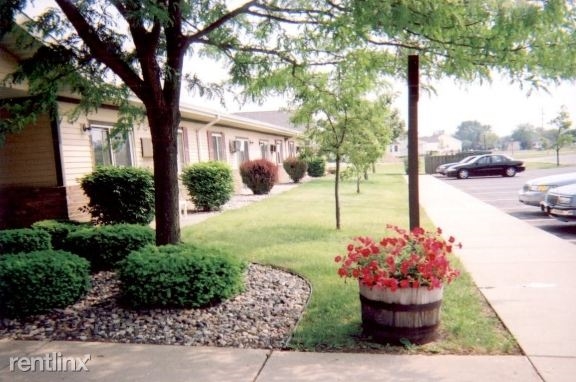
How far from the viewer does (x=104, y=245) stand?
Result: 229 inches

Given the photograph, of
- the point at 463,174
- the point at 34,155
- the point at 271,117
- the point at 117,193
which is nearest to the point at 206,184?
the point at 117,193

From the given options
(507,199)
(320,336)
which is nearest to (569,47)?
(320,336)

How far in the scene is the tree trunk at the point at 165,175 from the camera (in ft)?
16.9

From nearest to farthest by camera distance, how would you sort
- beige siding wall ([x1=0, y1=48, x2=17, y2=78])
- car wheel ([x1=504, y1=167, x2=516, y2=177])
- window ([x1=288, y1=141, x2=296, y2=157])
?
beige siding wall ([x1=0, y1=48, x2=17, y2=78])
car wheel ([x1=504, y1=167, x2=516, y2=177])
window ([x1=288, y1=141, x2=296, y2=157])

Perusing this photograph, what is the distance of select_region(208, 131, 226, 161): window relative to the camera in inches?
652

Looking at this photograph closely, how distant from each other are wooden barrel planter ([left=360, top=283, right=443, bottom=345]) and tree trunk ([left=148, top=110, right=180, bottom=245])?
9.24 feet

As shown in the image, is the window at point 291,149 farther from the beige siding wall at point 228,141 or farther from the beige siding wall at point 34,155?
the beige siding wall at point 34,155

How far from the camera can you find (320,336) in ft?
12.3

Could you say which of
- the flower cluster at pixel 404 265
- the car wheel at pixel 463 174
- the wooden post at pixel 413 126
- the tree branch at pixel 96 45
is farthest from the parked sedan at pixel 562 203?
the car wheel at pixel 463 174

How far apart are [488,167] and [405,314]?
80.7ft

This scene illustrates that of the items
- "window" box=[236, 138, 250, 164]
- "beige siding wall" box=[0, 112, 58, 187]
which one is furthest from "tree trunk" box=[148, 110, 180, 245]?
"window" box=[236, 138, 250, 164]

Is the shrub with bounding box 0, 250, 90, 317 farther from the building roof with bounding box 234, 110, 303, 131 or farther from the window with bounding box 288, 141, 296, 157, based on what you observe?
the building roof with bounding box 234, 110, 303, 131

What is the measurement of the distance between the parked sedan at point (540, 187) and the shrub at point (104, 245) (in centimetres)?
902

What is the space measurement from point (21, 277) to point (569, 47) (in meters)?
5.82
